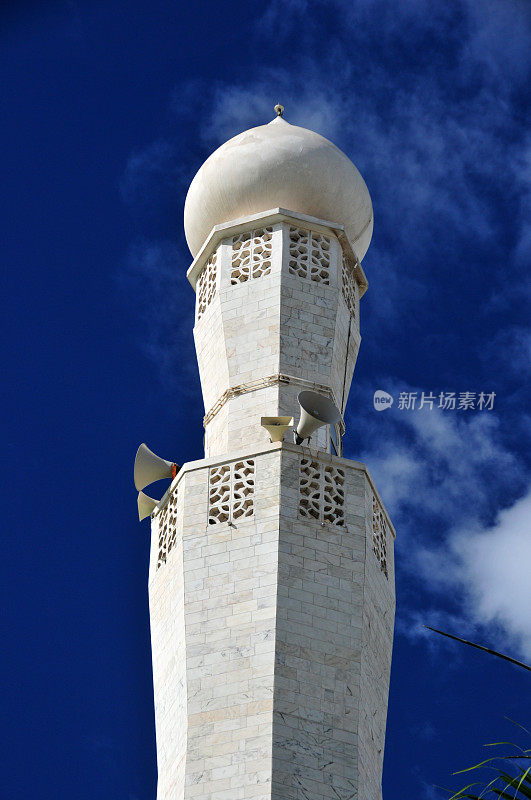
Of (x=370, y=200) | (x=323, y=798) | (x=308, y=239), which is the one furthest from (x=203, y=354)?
(x=323, y=798)

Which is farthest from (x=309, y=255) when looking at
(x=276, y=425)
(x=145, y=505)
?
(x=145, y=505)

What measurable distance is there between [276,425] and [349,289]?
10.9 ft

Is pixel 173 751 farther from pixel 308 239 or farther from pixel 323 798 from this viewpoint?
pixel 308 239

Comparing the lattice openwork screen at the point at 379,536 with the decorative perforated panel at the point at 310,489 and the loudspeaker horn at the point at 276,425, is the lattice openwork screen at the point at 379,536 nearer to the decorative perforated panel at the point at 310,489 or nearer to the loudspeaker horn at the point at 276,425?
the decorative perforated panel at the point at 310,489

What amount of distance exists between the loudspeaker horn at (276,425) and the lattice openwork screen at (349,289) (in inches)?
116

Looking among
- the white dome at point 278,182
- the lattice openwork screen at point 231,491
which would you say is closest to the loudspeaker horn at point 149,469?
the lattice openwork screen at point 231,491

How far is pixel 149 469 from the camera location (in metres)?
18.6

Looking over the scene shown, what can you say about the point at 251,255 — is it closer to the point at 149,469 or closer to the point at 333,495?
the point at 149,469

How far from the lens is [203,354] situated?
19.8m

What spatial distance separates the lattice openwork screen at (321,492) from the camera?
17.0m

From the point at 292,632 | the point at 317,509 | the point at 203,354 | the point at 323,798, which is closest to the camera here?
the point at 323,798

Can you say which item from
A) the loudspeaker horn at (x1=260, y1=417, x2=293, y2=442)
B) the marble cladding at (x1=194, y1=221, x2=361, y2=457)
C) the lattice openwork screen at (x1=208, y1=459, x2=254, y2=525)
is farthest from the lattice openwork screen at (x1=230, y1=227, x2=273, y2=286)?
the lattice openwork screen at (x1=208, y1=459, x2=254, y2=525)

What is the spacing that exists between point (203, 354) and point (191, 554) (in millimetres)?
3747

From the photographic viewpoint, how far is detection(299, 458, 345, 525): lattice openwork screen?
55.9ft
